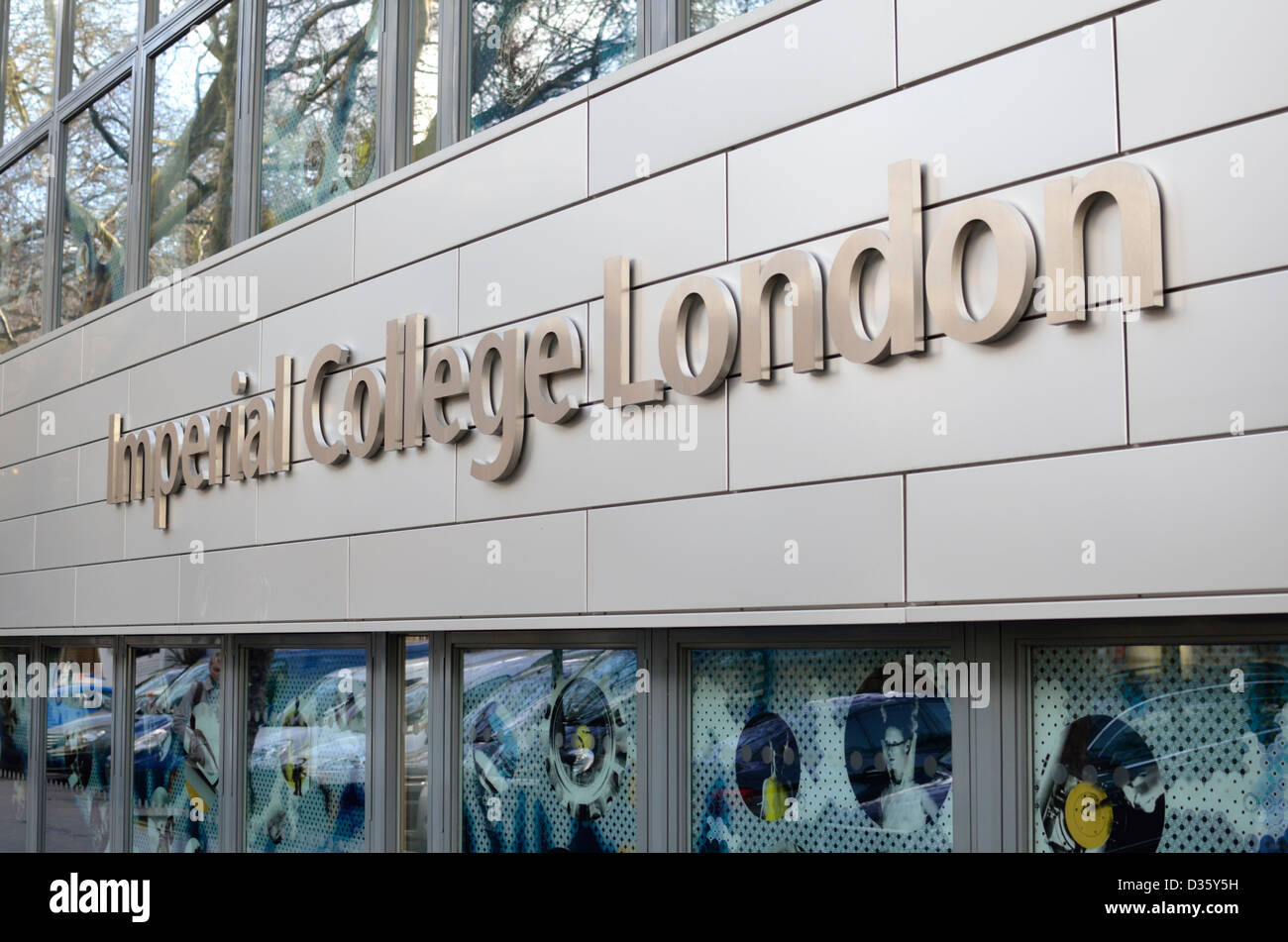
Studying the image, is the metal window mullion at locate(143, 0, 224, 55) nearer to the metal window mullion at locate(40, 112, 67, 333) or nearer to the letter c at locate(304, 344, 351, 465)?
the metal window mullion at locate(40, 112, 67, 333)

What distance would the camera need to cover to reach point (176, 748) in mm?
8016

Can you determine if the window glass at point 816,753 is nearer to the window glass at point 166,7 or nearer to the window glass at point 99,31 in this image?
the window glass at point 166,7

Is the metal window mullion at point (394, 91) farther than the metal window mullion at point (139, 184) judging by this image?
No

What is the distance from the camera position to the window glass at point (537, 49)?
531 centimetres

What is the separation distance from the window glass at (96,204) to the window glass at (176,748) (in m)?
2.72


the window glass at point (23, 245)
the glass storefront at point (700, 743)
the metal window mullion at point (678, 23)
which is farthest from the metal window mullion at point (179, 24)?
the metal window mullion at point (678, 23)

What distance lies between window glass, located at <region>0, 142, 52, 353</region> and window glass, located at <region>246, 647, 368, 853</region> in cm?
492

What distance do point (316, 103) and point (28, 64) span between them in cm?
542

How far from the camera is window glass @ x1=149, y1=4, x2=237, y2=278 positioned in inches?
316

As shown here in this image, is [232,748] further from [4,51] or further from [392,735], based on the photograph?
[4,51]

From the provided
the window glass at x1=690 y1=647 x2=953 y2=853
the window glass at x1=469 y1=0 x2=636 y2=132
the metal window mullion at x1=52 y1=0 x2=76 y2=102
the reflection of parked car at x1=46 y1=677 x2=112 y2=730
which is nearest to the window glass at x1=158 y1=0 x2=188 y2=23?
the metal window mullion at x1=52 y1=0 x2=76 y2=102

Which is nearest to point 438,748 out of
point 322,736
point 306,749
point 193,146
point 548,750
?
point 548,750
